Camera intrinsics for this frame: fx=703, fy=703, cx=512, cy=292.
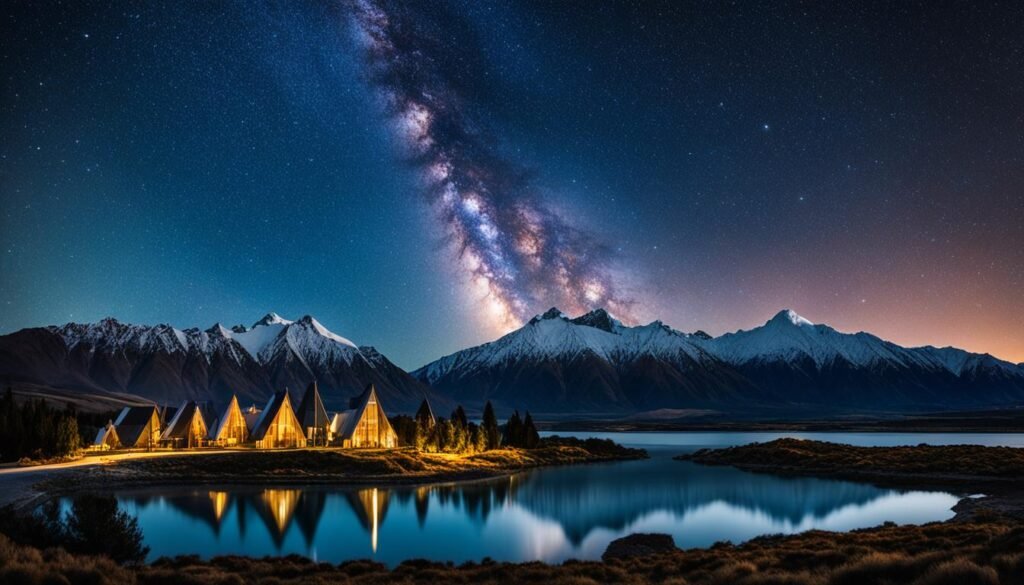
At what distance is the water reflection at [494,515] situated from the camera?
31844mm

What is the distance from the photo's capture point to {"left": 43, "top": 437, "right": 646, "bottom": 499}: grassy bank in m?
48.0

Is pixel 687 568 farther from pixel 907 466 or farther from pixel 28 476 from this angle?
pixel 907 466

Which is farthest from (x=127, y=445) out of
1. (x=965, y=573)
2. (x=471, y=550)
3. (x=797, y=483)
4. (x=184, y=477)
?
(x=965, y=573)

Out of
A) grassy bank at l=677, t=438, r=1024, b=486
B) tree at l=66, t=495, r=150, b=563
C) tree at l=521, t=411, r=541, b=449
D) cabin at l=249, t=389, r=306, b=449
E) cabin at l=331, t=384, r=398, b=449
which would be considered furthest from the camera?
tree at l=521, t=411, r=541, b=449

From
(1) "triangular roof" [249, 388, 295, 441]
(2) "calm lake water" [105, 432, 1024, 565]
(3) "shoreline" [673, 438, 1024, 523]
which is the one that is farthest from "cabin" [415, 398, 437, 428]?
(3) "shoreline" [673, 438, 1024, 523]

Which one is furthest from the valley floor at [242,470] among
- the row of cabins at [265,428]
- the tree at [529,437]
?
the tree at [529,437]

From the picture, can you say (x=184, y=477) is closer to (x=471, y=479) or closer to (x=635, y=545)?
(x=471, y=479)

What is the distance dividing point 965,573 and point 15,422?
217ft

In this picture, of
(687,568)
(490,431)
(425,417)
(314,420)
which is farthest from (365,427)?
(687,568)

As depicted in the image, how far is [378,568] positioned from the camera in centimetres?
2347

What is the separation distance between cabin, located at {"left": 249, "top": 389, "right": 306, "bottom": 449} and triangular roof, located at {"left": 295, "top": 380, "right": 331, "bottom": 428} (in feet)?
7.60

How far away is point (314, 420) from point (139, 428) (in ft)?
58.9

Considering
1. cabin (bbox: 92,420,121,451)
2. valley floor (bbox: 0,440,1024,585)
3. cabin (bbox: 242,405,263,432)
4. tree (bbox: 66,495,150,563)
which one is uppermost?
cabin (bbox: 242,405,263,432)

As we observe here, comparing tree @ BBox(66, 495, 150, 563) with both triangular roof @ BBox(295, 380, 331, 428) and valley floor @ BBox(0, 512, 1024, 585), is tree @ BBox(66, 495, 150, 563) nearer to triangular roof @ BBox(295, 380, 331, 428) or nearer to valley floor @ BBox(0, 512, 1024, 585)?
valley floor @ BBox(0, 512, 1024, 585)
